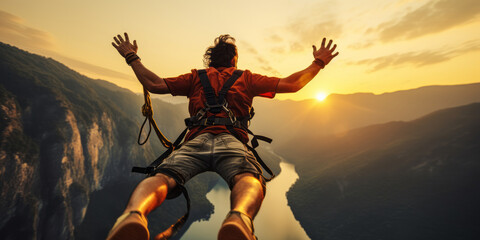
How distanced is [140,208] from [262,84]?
2.26m

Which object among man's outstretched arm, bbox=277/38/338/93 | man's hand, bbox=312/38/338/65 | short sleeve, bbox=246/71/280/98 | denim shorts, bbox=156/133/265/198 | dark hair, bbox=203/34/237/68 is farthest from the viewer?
dark hair, bbox=203/34/237/68

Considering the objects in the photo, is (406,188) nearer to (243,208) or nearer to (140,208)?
(243,208)

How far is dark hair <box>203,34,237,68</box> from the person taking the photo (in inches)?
154

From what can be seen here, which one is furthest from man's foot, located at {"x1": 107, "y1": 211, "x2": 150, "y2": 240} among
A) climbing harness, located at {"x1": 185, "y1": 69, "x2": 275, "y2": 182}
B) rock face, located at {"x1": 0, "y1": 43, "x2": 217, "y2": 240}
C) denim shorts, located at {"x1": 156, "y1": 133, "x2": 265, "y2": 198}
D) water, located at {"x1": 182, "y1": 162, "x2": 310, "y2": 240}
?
rock face, located at {"x1": 0, "y1": 43, "x2": 217, "y2": 240}

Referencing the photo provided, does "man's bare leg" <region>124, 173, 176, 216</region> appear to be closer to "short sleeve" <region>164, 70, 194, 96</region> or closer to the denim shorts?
the denim shorts

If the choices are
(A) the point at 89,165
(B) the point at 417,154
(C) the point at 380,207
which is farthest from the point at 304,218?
(A) the point at 89,165

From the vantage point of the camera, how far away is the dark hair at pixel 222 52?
12.9 feet

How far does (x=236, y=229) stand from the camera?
1682mm

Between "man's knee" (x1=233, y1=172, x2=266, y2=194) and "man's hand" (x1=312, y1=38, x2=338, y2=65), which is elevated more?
"man's hand" (x1=312, y1=38, x2=338, y2=65)

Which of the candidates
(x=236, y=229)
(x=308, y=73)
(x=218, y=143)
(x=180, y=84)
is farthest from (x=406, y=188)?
(x=236, y=229)

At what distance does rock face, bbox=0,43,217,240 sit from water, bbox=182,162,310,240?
6.55 m

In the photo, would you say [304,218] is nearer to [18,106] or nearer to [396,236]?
[396,236]

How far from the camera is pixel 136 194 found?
1974 millimetres

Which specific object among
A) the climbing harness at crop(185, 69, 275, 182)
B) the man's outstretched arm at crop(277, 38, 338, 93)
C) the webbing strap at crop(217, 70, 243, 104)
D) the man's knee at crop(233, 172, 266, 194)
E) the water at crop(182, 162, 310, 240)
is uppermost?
the man's outstretched arm at crop(277, 38, 338, 93)
